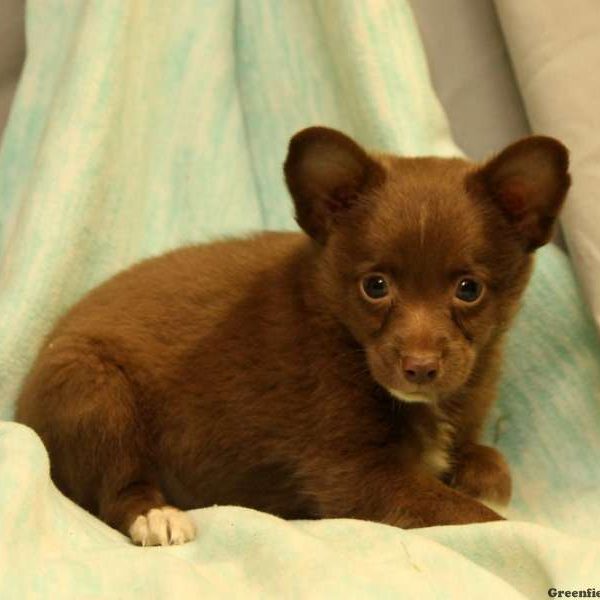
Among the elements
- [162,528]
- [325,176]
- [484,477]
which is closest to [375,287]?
[325,176]

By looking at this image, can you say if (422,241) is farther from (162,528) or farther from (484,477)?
(162,528)

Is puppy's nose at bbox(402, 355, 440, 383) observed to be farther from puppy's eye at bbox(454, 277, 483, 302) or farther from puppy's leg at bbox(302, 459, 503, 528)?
puppy's leg at bbox(302, 459, 503, 528)

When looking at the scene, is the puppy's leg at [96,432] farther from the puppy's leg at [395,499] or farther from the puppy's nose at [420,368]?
the puppy's nose at [420,368]

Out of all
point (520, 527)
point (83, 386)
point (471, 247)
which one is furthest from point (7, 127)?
point (520, 527)

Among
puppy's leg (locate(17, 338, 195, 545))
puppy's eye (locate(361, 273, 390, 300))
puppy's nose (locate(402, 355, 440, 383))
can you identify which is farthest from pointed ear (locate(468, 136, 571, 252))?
puppy's leg (locate(17, 338, 195, 545))

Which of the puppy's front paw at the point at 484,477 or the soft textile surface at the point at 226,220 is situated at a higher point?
the soft textile surface at the point at 226,220

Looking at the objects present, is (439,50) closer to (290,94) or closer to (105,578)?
(290,94)

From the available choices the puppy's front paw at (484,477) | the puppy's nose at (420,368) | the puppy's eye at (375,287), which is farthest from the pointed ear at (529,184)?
the puppy's front paw at (484,477)
